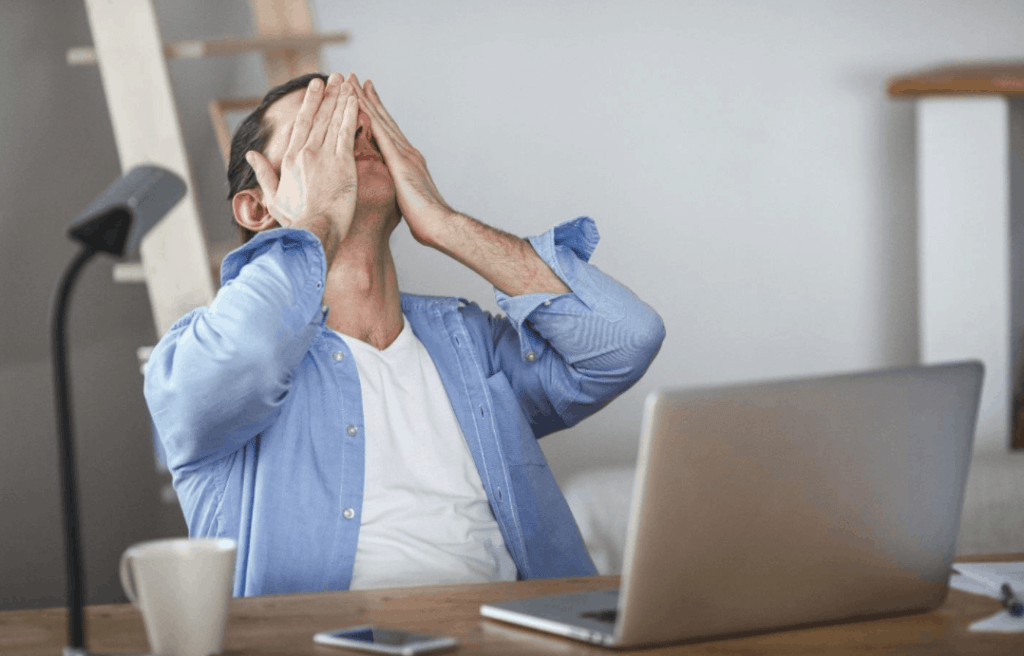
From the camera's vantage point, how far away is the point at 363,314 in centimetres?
150

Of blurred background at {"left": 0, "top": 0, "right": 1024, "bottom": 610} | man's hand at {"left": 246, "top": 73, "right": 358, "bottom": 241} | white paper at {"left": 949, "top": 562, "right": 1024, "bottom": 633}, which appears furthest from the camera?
blurred background at {"left": 0, "top": 0, "right": 1024, "bottom": 610}

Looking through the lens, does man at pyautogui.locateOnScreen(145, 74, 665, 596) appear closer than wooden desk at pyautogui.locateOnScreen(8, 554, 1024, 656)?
No

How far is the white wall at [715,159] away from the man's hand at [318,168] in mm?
735

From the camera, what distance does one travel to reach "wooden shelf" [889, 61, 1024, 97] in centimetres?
220

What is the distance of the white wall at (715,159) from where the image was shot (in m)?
2.29

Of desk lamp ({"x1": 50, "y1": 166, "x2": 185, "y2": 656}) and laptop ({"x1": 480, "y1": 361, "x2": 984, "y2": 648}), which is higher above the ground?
desk lamp ({"x1": 50, "y1": 166, "x2": 185, "y2": 656})

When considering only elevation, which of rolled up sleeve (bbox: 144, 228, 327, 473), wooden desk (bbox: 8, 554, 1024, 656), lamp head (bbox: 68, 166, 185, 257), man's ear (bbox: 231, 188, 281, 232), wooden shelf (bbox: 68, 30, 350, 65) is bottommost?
wooden desk (bbox: 8, 554, 1024, 656)

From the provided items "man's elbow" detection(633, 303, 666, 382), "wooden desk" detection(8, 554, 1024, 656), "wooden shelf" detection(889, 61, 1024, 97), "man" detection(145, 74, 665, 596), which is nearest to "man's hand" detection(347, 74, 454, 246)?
"man" detection(145, 74, 665, 596)

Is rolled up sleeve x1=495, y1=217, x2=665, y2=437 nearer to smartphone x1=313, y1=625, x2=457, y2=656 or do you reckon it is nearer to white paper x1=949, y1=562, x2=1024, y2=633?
white paper x1=949, y1=562, x2=1024, y2=633

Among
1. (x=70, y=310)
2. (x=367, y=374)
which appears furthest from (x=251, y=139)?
(x=70, y=310)

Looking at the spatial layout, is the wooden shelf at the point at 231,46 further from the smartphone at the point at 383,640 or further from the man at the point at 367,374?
the smartphone at the point at 383,640

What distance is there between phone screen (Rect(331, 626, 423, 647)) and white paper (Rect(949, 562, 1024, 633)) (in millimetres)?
460

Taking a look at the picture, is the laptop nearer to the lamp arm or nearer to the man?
the lamp arm

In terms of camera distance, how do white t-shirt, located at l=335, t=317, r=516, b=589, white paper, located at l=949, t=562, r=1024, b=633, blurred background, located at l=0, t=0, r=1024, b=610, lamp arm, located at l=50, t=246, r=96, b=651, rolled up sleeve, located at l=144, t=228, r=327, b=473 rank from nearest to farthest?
lamp arm, located at l=50, t=246, r=96, b=651
white paper, located at l=949, t=562, r=1024, b=633
rolled up sleeve, located at l=144, t=228, r=327, b=473
white t-shirt, located at l=335, t=317, r=516, b=589
blurred background, located at l=0, t=0, r=1024, b=610
